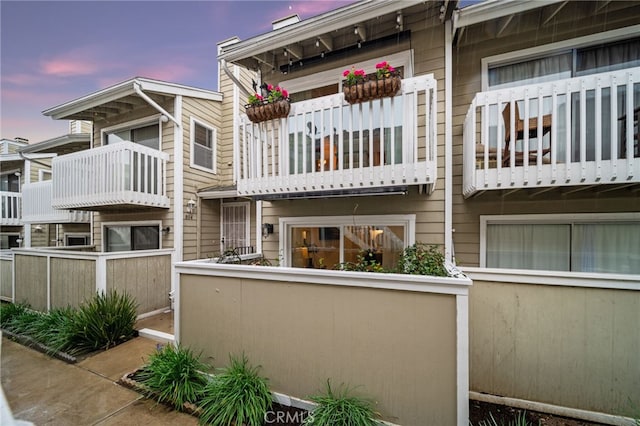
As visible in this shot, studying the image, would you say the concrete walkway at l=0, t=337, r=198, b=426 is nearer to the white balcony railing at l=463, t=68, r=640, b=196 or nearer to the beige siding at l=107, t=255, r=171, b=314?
the beige siding at l=107, t=255, r=171, b=314

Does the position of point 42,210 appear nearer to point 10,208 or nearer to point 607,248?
point 10,208

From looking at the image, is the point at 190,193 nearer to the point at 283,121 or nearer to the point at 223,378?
the point at 283,121

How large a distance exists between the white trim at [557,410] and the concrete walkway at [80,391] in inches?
126

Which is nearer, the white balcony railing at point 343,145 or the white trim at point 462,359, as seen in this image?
the white trim at point 462,359

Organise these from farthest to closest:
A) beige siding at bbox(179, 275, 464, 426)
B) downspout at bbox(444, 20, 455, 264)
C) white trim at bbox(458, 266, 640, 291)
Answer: downspout at bbox(444, 20, 455, 264) → white trim at bbox(458, 266, 640, 291) → beige siding at bbox(179, 275, 464, 426)

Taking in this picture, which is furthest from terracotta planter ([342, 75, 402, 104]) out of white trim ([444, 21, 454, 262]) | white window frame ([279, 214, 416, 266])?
white window frame ([279, 214, 416, 266])

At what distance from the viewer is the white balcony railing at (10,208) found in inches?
365

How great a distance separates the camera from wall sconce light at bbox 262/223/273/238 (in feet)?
15.3

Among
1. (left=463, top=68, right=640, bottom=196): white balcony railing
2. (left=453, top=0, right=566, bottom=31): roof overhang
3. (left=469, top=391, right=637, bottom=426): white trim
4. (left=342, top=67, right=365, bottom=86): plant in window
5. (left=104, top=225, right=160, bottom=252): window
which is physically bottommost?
(left=469, top=391, right=637, bottom=426): white trim

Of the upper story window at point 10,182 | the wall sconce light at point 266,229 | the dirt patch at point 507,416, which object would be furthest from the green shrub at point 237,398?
the upper story window at point 10,182

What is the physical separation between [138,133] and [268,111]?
5133 millimetres

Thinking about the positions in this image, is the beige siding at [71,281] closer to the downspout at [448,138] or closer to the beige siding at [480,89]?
the downspout at [448,138]

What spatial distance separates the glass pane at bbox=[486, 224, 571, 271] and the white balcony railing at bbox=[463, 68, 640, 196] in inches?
39.1

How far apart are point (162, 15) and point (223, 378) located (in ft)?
21.4
